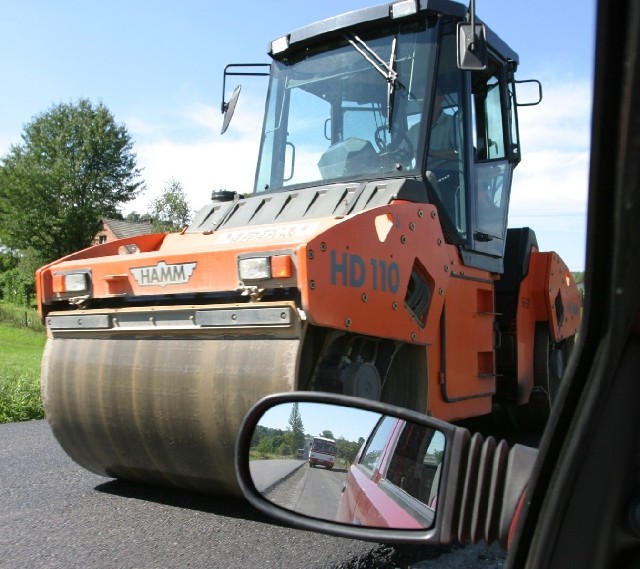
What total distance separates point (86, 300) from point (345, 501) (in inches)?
122

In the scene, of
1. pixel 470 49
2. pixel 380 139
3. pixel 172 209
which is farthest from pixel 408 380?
Result: pixel 172 209

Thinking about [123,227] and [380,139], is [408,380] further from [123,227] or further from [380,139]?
[123,227]

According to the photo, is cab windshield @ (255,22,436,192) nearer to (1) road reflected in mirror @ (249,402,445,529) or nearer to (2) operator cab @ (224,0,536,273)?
(2) operator cab @ (224,0,536,273)

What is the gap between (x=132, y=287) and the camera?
392cm

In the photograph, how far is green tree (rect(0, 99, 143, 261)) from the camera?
139 feet

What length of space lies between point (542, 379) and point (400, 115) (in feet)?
8.00

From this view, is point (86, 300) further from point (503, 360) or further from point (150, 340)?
point (503, 360)

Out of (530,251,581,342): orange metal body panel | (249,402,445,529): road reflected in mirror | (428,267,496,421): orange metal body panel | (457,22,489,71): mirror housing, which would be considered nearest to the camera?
(249,402,445,529): road reflected in mirror

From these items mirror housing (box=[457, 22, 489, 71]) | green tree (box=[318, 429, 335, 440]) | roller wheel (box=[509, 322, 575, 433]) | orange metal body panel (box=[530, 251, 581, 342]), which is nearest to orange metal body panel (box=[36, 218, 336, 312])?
mirror housing (box=[457, 22, 489, 71])

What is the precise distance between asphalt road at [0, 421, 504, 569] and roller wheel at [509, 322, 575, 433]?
2.45 meters

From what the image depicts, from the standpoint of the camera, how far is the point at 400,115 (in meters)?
4.45

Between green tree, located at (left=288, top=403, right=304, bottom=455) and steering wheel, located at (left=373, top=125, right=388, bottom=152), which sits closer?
green tree, located at (left=288, top=403, right=304, bottom=455)

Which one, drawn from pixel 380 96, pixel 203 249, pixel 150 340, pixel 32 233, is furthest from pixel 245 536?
pixel 32 233

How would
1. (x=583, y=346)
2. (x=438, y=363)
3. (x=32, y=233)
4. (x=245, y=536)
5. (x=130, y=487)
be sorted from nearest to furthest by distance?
(x=583, y=346), (x=245, y=536), (x=438, y=363), (x=130, y=487), (x=32, y=233)
